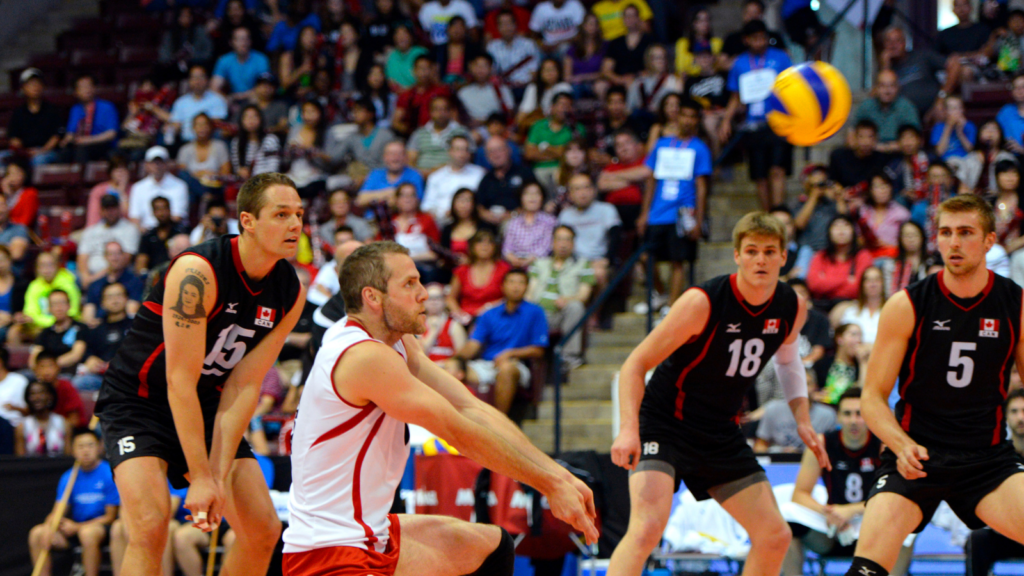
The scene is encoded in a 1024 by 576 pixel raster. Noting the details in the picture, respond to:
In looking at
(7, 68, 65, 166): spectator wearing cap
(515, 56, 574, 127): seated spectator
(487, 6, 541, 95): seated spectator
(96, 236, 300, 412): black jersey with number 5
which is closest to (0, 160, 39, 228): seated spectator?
(7, 68, 65, 166): spectator wearing cap

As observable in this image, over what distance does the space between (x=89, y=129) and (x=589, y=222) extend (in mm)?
8158

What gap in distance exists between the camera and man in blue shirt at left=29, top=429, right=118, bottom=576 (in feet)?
25.7

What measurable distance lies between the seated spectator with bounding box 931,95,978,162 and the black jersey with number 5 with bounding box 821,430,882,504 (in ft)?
15.1

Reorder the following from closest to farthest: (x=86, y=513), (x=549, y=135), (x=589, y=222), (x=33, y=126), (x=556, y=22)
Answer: (x=86, y=513), (x=589, y=222), (x=549, y=135), (x=556, y=22), (x=33, y=126)

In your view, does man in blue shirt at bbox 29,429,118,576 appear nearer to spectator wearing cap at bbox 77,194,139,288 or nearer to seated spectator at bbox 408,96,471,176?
spectator wearing cap at bbox 77,194,139,288

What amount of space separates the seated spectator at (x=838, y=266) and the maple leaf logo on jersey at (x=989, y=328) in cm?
511

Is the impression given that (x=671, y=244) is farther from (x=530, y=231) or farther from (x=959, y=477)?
(x=959, y=477)

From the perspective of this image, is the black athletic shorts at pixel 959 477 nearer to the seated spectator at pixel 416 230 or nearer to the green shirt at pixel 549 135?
the seated spectator at pixel 416 230

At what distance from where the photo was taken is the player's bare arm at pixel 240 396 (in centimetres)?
452

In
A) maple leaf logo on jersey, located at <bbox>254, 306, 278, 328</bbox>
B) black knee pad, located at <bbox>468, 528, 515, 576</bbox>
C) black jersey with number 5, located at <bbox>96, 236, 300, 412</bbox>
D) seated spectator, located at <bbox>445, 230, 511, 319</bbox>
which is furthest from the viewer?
seated spectator, located at <bbox>445, 230, 511, 319</bbox>

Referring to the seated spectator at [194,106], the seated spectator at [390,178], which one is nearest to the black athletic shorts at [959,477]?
the seated spectator at [390,178]

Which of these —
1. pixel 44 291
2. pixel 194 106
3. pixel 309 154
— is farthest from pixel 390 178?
pixel 44 291

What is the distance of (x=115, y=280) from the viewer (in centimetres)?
1187

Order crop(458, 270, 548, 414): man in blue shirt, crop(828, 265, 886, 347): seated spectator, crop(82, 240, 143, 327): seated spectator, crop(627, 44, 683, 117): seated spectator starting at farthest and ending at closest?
1. crop(627, 44, 683, 117): seated spectator
2. crop(82, 240, 143, 327): seated spectator
3. crop(458, 270, 548, 414): man in blue shirt
4. crop(828, 265, 886, 347): seated spectator
